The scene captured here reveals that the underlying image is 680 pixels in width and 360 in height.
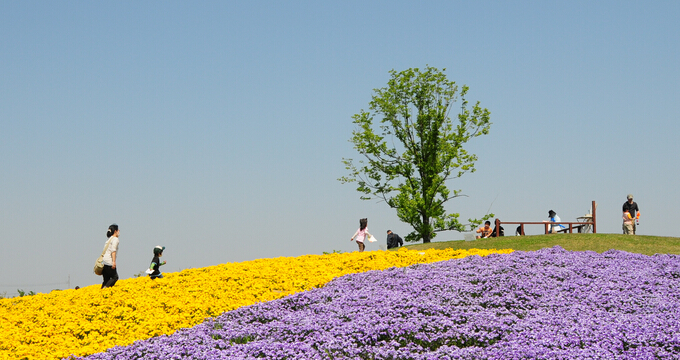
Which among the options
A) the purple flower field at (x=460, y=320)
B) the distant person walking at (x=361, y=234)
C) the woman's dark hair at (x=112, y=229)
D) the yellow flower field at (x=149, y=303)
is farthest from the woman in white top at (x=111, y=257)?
the distant person walking at (x=361, y=234)

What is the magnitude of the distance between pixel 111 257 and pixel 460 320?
10599mm

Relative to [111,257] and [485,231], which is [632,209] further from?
[111,257]

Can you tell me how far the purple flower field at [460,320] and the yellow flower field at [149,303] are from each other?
823mm

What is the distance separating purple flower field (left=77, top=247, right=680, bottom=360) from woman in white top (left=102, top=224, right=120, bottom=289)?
6.75 metres

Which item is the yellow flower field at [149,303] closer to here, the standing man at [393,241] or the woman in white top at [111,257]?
the woman in white top at [111,257]

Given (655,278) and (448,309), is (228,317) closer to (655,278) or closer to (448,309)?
(448,309)

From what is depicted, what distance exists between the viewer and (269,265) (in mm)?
16266

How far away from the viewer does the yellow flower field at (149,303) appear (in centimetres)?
1001

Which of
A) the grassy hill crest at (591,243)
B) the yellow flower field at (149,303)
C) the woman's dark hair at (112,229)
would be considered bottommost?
the yellow flower field at (149,303)

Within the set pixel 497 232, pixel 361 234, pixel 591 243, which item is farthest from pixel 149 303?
pixel 497 232

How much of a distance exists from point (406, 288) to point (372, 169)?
70.7 ft

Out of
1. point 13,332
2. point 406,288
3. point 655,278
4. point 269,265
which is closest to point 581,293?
point 655,278

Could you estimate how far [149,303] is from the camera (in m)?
12.1

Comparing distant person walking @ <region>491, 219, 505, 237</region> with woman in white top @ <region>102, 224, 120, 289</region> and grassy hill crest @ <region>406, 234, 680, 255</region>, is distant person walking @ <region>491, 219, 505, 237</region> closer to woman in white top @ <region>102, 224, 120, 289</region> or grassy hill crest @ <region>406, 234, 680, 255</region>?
grassy hill crest @ <region>406, 234, 680, 255</region>
